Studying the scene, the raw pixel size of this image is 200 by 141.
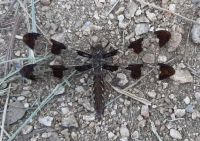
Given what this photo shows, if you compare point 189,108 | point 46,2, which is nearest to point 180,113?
point 189,108

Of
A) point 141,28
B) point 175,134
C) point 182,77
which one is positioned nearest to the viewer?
point 175,134

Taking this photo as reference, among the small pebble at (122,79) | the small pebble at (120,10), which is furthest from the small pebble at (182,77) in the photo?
the small pebble at (120,10)

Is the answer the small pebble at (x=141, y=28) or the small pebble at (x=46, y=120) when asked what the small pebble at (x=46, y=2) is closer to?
the small pebble at (x=141, y=28)

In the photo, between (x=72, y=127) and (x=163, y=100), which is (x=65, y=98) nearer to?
(x=72, y=127)

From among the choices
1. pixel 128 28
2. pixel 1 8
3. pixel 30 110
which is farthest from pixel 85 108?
pixel 1 8

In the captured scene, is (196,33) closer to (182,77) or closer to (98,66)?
(182,77)

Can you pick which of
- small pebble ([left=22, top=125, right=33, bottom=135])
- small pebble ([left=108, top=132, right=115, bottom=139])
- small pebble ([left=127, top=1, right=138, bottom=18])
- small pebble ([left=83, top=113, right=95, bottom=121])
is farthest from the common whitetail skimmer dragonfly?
small pebble ([left=22, top=125, right=33, bottom=135])
